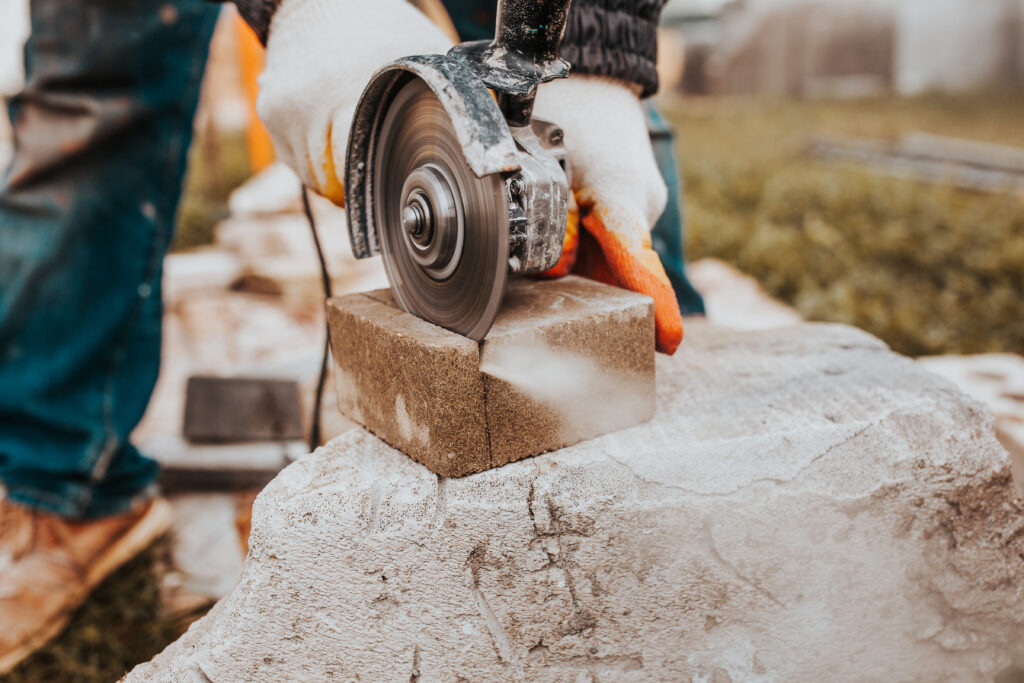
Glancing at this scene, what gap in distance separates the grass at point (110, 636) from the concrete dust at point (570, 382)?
4.35 ft

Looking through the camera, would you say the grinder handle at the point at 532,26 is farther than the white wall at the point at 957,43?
No

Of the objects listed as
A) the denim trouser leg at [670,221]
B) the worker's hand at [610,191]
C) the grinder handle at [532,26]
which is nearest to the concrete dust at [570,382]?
the worker's hand at [610,191]

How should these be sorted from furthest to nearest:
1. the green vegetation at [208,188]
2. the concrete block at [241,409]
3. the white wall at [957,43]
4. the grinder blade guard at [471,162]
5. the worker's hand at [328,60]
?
the white wall at [957,43] < the green vegetation at [208,188] < the concrete block at [241,409] < the worker's hand at [328,60] < the grinder blade guard at [471,162]

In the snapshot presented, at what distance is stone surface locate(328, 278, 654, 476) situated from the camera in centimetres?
123

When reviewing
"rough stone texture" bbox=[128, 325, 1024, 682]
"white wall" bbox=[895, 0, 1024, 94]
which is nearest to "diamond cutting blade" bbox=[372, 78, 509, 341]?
"rough stone texture" bbox=[128, 325, 1024, 682]

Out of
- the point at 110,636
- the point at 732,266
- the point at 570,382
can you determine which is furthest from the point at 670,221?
the point at 732,266

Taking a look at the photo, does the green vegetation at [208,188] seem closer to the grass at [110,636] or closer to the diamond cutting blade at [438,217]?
the grass at [110,636]

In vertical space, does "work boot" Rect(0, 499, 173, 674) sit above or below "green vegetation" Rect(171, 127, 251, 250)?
below

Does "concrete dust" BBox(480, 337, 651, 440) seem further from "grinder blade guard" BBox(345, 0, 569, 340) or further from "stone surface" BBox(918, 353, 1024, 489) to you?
"stone surface" BBox(918, 353, 1024, 489)

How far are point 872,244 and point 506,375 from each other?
434 cm

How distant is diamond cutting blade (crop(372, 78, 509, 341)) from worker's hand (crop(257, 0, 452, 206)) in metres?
0.10

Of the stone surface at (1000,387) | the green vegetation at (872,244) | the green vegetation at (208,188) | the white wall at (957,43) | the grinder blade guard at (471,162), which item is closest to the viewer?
the grinder blade guard at (471,162)

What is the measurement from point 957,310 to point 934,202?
1785 mm

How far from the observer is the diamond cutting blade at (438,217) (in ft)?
3.92
